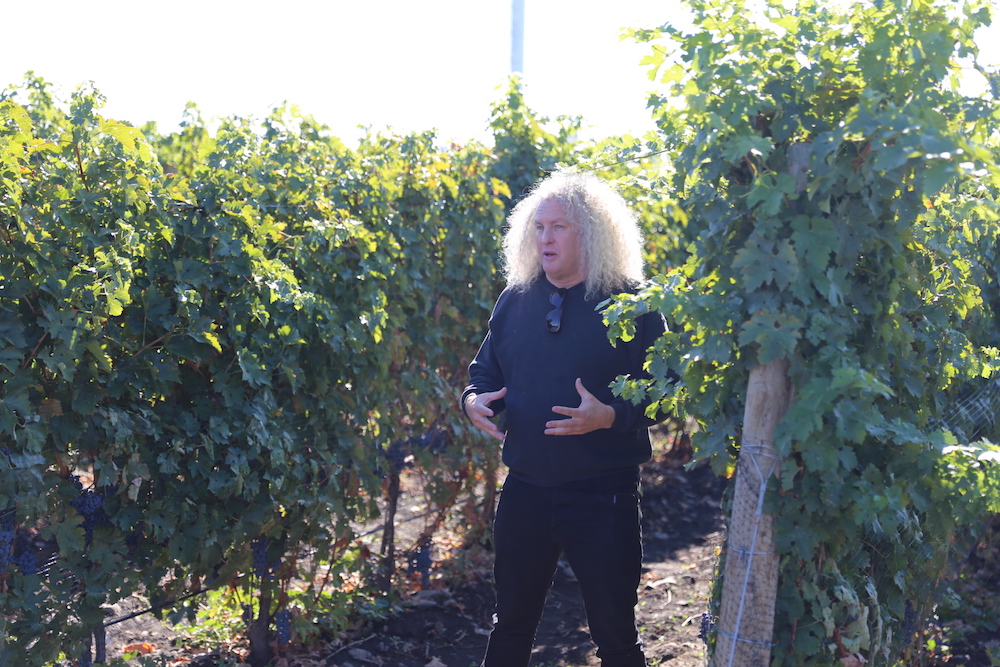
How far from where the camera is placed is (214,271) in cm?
341

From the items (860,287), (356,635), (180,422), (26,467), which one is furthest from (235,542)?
(860,287)

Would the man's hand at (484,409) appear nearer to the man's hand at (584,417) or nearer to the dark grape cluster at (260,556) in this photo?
the man's hand at (584,417)

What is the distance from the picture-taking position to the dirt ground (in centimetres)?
422

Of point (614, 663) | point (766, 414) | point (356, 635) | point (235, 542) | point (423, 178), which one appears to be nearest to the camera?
point (766, 414)

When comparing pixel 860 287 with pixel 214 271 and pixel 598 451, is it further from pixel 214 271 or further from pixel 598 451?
pixel 214 271

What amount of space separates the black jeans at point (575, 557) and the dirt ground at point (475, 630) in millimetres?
1286

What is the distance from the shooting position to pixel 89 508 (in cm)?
309

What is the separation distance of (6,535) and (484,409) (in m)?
1.62

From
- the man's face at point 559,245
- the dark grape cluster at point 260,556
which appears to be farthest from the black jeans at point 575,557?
the dark grape cluster at point 260,556

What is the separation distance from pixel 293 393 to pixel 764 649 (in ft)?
7.14

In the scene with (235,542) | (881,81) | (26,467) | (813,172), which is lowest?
(235,542)

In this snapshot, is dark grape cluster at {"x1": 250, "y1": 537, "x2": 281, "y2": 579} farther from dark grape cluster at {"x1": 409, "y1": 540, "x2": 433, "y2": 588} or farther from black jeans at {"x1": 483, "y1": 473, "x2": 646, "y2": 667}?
dark grape cluster at {"x1": 409, "y1": 540, "x2": 433, "y2": 588}

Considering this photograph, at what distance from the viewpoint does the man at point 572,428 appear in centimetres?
291

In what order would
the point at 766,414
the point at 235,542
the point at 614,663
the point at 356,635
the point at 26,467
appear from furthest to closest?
the point at 356,635 → the point at 235,542 → the point at 614,663 → the point at 26,467 → the point at 766,414
